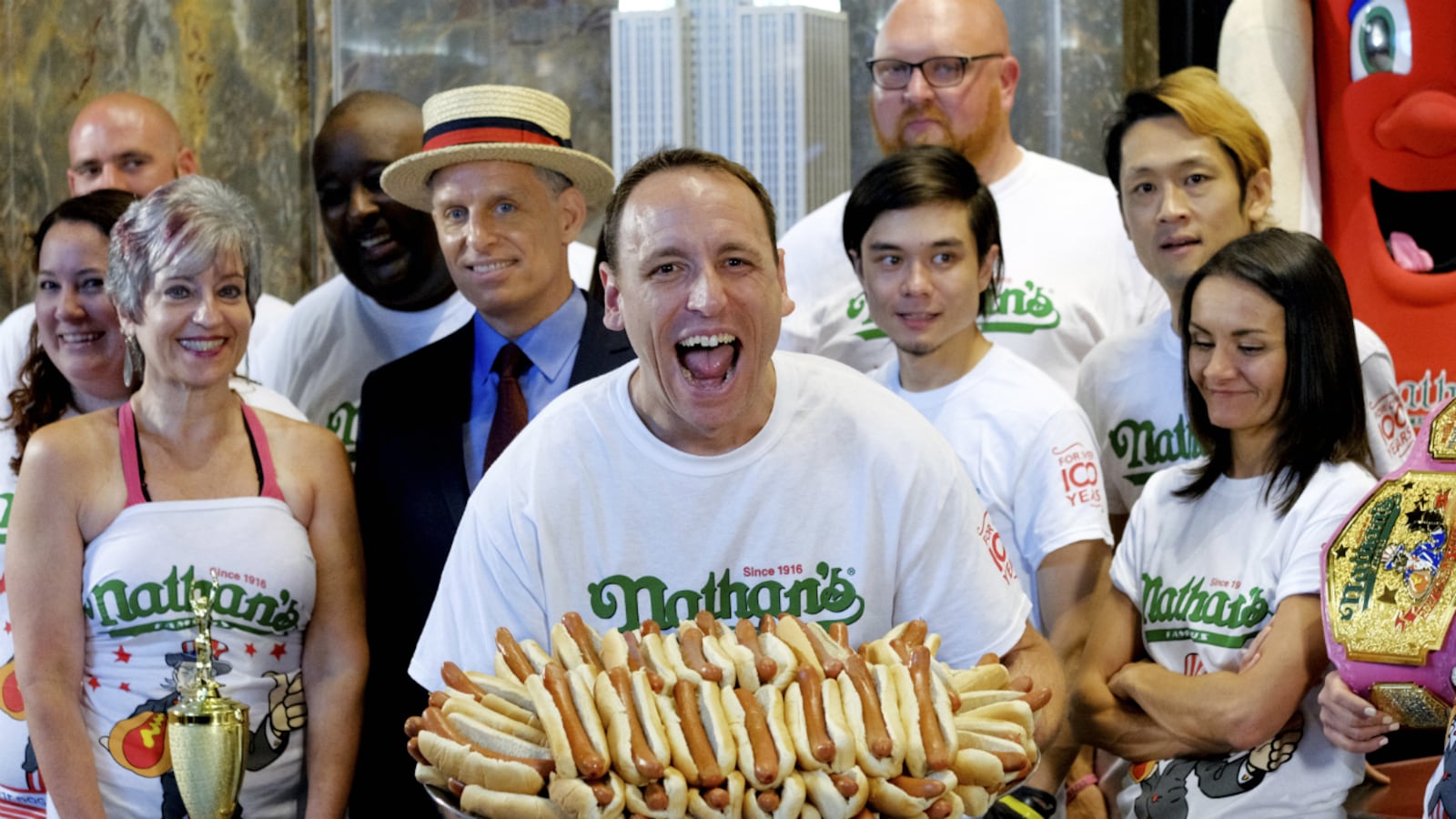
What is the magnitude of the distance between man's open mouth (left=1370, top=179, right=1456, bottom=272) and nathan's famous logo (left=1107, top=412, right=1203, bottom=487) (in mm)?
846

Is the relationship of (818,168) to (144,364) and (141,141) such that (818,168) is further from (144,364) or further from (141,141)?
(144,364)

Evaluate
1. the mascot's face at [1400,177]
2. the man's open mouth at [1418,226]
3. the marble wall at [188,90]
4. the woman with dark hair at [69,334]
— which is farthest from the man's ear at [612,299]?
the marble wall at [188,90]

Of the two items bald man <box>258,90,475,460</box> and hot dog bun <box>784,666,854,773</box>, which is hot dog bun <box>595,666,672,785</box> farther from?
bald man <box>258,90,475,460</box>

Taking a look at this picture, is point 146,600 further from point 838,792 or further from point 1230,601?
point 1230,601

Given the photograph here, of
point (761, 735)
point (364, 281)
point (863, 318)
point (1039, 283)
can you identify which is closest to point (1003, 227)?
point (1039, 283)

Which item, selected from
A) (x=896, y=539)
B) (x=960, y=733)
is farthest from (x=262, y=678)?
(x=960, y=733)

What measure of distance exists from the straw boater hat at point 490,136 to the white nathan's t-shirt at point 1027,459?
36.6 inches

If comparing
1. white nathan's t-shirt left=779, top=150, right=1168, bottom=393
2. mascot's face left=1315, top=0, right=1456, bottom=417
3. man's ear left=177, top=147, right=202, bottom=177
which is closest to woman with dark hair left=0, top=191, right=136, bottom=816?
man's ear left=177, top=147, right=202, bottom=177

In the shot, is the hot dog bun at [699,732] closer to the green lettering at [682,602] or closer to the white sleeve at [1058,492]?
the green lettering at [682,602]

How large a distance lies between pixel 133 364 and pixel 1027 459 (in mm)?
1690

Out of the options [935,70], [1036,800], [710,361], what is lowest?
[1036,800]

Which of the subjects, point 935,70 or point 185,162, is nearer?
point 935,70

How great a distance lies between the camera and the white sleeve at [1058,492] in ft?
10.1

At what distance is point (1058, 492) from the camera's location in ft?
10.2
